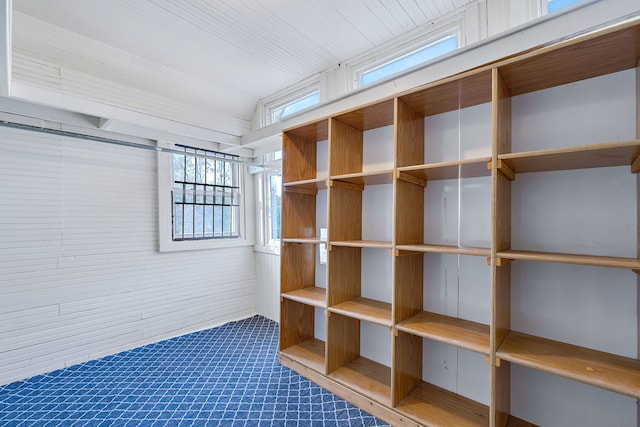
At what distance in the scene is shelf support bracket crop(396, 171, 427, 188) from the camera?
197cm

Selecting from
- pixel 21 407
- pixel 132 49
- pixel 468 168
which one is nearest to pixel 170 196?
pixel 132 49

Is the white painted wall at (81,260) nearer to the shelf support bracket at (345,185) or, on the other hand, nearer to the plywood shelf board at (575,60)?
the shelf support bracket at (345,185)

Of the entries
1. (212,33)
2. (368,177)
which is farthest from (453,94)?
(212,33)

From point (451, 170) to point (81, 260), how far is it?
3297mm

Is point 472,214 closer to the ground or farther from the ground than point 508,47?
closer to the ground

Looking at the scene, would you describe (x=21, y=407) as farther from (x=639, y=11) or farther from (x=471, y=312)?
(x=639, y=11)

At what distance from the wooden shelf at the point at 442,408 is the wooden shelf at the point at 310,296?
2.85 feet

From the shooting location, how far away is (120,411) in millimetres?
2090

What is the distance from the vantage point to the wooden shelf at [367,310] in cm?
206

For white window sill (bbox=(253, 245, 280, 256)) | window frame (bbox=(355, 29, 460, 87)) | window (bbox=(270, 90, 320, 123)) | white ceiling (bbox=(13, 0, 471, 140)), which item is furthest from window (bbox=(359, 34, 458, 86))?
white window sill (bbox=(253, 245, 280, 256))

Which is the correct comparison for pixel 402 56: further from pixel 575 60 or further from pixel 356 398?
pixel 356 398

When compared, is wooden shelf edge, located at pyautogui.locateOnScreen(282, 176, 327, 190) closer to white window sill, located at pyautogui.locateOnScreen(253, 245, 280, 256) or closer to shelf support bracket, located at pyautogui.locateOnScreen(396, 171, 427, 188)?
shelf support bracket, located at pyautogui.locateOnScreen(396, 171, 427, 188)

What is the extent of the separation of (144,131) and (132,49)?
2.43 feet

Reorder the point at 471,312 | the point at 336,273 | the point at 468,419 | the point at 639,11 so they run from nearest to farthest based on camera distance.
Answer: the point at 639,11 < the point at 468,419 < the point at 471,312 < the point at 336,273
